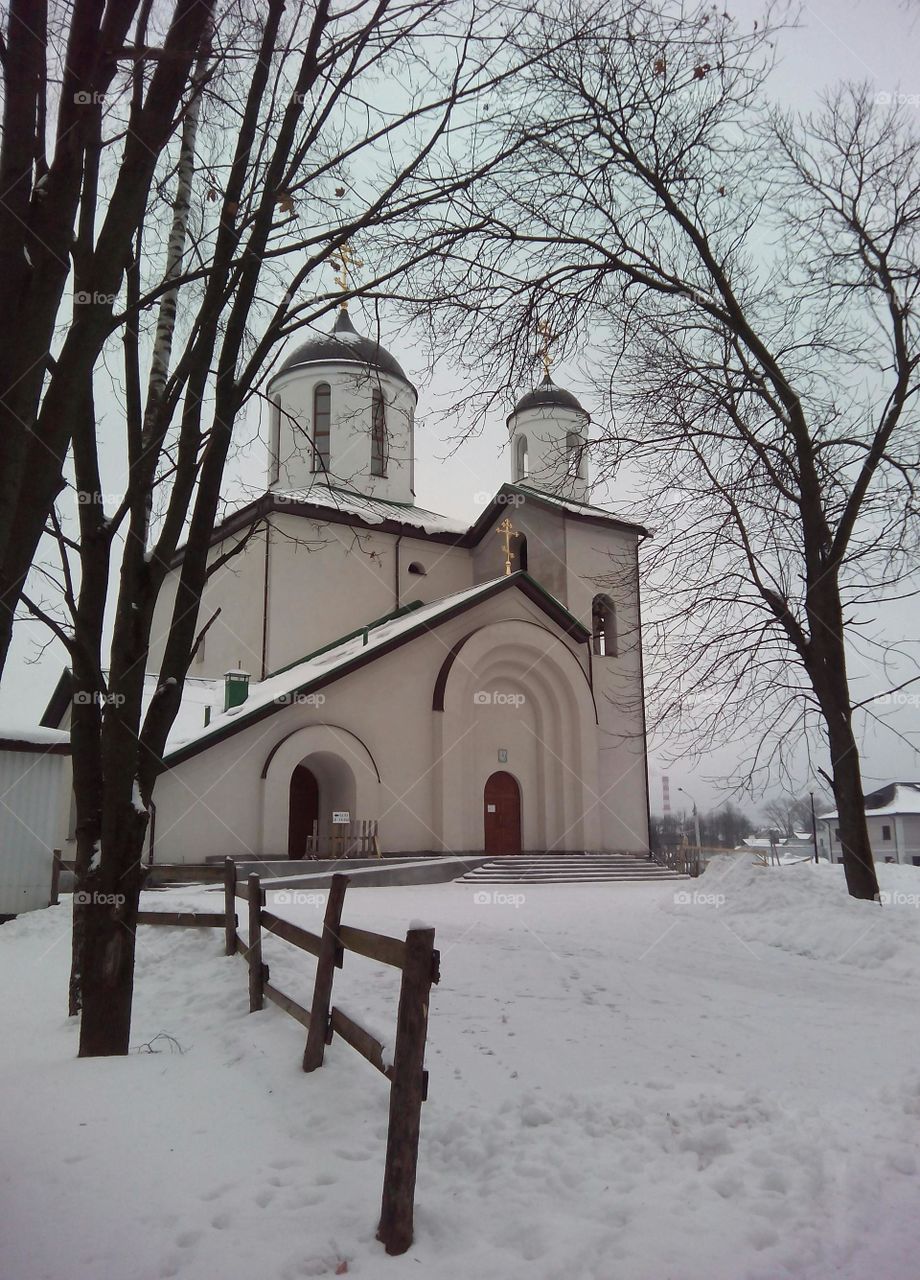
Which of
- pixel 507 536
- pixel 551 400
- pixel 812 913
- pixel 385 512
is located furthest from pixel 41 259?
pixel 551 400

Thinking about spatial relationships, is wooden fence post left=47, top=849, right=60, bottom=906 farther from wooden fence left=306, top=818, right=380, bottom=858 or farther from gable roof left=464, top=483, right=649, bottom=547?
gable roof left=464, top=483, right=649, bottom=547

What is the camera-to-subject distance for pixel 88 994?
6297 millimetres

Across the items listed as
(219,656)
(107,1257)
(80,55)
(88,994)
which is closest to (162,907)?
(88,994)

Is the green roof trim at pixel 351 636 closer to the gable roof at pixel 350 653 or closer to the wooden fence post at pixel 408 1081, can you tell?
the gable roof at pixel 350 653

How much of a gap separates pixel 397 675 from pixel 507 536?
618 cm

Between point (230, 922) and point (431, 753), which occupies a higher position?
point (431, 753)

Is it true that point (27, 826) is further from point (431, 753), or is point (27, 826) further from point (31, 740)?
point (431, 753)

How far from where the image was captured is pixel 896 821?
63594 millimetres

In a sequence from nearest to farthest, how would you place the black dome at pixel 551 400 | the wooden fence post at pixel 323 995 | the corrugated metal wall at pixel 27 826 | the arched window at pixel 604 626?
the wooden fence post at pixel 323 995, the corrugated metal wall at pixel 27 826, the arched window at pixel 604 626, the black dome at pixel 551 400

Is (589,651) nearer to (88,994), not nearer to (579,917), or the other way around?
(579,917)

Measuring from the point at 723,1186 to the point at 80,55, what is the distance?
5.90 meters

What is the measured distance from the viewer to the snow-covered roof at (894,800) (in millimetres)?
63750

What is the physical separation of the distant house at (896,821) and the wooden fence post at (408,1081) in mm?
62332

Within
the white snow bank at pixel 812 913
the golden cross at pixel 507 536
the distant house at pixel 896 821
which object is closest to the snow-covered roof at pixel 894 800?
the distant house at pixel 896 821
